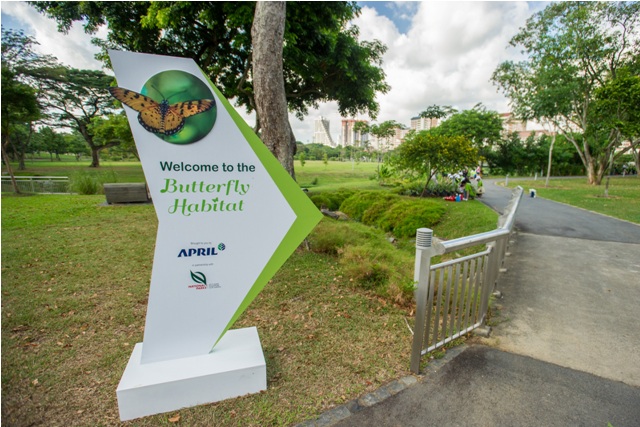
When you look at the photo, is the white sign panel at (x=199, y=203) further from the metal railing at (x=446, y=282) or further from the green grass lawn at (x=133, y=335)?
the metal railing at (x=446, y=282)

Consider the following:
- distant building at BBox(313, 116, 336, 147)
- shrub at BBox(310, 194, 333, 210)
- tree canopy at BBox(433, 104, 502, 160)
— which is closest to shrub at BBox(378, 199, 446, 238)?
shrub at BBox(310, 194, 333, 210)

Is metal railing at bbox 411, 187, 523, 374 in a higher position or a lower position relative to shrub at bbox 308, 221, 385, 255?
higher

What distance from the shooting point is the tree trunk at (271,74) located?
17.1ft

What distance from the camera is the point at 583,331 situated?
10.4 feet

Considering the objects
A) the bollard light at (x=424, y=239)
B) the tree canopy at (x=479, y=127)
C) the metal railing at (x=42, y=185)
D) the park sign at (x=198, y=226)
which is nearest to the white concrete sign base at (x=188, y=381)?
the park sign at (x=198, y=226)

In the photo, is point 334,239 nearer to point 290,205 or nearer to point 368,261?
point 368,261

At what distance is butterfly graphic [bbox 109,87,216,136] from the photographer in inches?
78.6

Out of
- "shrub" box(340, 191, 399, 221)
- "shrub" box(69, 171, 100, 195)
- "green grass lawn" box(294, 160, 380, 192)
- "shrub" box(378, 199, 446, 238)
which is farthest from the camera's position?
"green grass lawn" box(294, 160, 380, 192)

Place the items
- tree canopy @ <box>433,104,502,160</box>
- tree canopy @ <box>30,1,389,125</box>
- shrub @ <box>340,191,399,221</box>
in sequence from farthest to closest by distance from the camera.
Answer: tree canopy @ <box>433,104,502,160</box> < shrub @ <box>340,191,399,221</box> < tree canopy @ <box>30,1,389,125</box>

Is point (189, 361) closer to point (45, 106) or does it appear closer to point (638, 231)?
point (638, 231)

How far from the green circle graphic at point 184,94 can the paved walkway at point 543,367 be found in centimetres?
224

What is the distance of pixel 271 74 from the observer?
5.38m

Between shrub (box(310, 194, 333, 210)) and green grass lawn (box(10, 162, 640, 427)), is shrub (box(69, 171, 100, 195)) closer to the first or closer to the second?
green grass lawn (box(10, 162, 640, 427))

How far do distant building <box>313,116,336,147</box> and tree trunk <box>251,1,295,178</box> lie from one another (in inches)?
Answer: 4067
